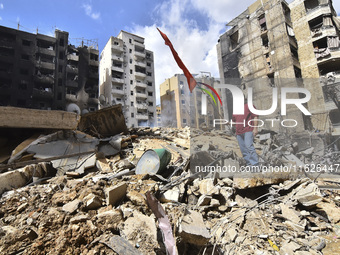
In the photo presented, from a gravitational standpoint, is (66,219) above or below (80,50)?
below

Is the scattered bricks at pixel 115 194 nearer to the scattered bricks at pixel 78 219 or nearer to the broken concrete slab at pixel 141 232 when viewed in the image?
the scattered bricks at pixel 78 219

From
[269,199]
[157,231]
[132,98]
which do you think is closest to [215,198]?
[269,199]

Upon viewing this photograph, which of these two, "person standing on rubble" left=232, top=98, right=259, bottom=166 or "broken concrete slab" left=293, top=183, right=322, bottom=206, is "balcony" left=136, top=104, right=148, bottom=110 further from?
"broken concrete slab" left=293, top=183, right=322, bottom=206

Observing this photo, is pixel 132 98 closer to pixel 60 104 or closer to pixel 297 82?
pixel 60 104

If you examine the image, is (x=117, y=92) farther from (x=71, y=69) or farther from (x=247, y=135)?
(x=247, y=135)

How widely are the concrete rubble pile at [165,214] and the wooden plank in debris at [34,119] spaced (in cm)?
186

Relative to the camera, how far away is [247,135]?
Result: 504cm

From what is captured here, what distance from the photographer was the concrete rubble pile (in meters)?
2.39

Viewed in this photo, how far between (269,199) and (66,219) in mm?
3840

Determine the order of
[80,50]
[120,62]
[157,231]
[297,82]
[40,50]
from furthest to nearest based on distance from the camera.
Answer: [120,62] < [80,50] < [40,50] < [297,82] < [157,231]

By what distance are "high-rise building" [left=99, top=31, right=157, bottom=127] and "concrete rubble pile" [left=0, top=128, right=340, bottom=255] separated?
2951cm

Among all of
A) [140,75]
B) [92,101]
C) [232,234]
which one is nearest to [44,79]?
[92,101]

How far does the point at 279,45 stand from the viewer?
2042 cm

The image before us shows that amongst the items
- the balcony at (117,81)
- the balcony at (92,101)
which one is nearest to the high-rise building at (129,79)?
the balcony at (117,81)
